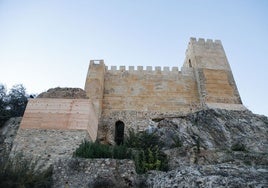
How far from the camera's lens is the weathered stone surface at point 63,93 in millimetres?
9828

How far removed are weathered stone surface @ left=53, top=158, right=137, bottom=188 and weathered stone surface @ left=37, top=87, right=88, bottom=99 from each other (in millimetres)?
3406

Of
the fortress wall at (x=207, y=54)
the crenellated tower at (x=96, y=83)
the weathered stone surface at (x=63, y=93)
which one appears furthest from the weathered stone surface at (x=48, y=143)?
the fortress wall at (x=207, y=54)

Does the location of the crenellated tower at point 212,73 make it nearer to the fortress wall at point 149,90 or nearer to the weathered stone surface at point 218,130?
the fortress wall at point 149,90

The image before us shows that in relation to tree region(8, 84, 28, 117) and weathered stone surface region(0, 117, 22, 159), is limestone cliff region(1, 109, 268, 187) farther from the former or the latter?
tree region(8, 84, 28, 117)

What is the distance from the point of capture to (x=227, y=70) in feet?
52.6

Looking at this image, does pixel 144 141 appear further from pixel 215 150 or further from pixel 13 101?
pixel 13 101

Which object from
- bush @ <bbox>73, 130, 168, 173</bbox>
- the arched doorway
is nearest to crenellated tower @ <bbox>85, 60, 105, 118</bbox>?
the arched doorway

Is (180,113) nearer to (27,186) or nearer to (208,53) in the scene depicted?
(208,53)

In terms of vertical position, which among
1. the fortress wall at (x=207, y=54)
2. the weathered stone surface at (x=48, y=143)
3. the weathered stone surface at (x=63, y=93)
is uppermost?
the fortress wall at (x=207, y=54)

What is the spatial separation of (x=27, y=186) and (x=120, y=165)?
2.47m

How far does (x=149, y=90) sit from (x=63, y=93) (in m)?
6.63

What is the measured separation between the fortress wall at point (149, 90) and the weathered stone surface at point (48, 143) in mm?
5843

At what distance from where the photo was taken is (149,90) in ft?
50.0

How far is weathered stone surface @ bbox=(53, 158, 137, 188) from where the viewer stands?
256 inches
